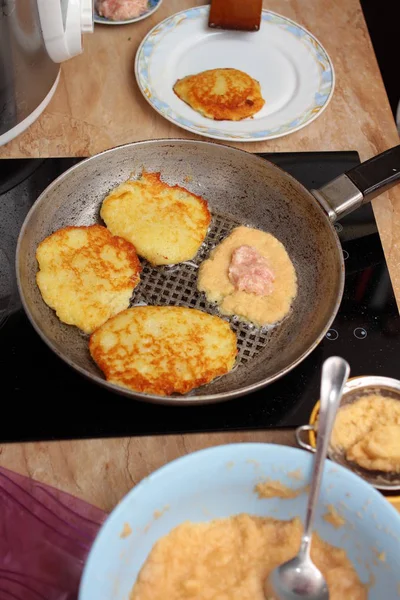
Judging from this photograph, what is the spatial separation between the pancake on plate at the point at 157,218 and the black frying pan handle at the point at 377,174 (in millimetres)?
295

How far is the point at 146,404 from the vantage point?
1.03 metres

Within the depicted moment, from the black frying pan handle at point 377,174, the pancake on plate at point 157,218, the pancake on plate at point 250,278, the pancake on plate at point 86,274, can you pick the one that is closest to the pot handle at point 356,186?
the black frying pan handle at point 377,174

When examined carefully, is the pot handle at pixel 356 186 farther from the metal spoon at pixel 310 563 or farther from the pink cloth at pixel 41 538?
the pink cloth at pixel 41 538

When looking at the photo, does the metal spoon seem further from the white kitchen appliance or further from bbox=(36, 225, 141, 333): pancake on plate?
the white kitchen appliance

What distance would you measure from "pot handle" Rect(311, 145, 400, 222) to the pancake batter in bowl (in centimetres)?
59

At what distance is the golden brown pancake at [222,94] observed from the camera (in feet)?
4.68

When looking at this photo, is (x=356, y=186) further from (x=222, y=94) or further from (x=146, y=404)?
Result: (x=146, y=404)

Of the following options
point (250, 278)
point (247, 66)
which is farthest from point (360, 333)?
point (247, 66)

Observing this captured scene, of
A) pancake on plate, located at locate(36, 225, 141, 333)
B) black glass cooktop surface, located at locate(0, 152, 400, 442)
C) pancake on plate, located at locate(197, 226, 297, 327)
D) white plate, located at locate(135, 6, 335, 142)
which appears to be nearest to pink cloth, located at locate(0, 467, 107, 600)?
black glass cooktop surface, located at locate(0, 152, 400, 442)

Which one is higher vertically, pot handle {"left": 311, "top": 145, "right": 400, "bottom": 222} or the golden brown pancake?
the golden brown pancake

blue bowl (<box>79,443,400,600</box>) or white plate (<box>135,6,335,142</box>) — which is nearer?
blue bowl (<box>79,443,400,600</box>)

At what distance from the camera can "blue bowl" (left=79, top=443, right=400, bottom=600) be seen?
745 millimetres

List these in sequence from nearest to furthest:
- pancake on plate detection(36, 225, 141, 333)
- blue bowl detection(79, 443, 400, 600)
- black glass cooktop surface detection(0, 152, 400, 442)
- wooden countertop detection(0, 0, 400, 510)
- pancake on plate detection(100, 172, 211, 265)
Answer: blue bowl detection(79, 443, 400, 600) < black glass cooktop surface detection(0, 152, 400, 442) < pancake on plate detection(36, 225, 141, 333) < pancake on plate detection(100, 172, 211, 265) < wooden countertop detection(0, 0, 400, 510)

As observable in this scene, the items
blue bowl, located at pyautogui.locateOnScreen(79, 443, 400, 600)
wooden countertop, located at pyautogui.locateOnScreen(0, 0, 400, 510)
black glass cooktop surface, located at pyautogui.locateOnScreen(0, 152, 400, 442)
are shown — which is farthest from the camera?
wooden countertop, located at pyautogui.locateOnScreen(0, 0, 400, 510)
